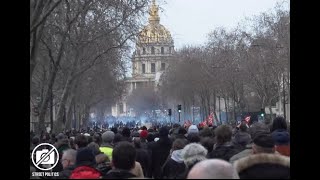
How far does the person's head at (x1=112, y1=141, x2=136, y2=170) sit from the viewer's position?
26.3ft

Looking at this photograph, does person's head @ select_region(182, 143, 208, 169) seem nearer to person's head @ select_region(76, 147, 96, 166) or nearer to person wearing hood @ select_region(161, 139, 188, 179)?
person's head @ select_region(76, 147, 96, 166)

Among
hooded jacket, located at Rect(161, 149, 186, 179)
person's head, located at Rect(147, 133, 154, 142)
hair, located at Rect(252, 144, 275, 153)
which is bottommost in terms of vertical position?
hooded jacket, located at Rect(161, 149, 186, 179)

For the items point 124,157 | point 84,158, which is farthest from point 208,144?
point 124,157

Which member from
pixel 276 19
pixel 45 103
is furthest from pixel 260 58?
pixel 45 103

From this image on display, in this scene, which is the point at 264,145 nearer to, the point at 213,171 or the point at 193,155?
the point at 193,155

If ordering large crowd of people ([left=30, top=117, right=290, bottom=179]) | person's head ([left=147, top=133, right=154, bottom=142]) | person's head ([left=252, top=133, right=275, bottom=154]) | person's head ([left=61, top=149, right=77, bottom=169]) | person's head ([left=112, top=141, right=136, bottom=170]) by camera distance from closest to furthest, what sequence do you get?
1. large crowd of people ([left=30, top=117, right=290, bottom=179])
2. person's head ([left=112, top=141, right=136, bottom=170])
3. person's head ([left=252, top=133, right=275, bottom=154])
4. person's head ([left=61, top=149, right=77, bottom=169])
5. person's head ([left=147, top=133, right=154, bottom=142])

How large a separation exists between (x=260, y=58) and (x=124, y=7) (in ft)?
78.6

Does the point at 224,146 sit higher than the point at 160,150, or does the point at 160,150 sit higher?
the point at 224,146

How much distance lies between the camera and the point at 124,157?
803 cm

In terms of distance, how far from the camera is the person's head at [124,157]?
8.01 meters

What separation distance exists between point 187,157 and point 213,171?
427 centimetres

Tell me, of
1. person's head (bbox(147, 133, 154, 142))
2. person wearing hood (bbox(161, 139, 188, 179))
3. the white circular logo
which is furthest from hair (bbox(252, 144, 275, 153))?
person's head (bbox(147, 133, 154, 142))

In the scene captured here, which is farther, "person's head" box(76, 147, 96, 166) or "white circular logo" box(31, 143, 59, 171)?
"white circular logo" box(31, 143, 59, 171)
